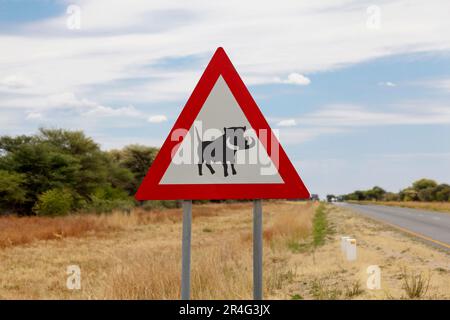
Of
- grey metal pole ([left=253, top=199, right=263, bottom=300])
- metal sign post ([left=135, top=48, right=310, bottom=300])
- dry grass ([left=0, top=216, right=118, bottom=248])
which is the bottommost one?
dry grass ([left=0, top=216, right=118, bottom=248])

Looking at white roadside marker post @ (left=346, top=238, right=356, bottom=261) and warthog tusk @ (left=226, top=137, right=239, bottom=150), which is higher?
warthog tusk @ (left=226, top=137, right=239, bottom=150)

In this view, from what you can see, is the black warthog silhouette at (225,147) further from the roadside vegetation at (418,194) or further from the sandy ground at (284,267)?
the roadside vegetation at (418,194)

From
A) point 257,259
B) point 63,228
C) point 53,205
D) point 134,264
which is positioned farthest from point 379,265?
point 53,205

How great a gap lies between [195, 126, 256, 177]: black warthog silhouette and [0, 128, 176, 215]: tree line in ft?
110

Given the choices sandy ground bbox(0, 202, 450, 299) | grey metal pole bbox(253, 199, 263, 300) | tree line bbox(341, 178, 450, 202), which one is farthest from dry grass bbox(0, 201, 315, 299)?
tree line bbox(341, 178, 450, 202)

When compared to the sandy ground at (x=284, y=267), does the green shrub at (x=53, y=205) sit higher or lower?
higher

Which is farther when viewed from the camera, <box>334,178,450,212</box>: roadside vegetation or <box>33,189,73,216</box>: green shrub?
<box>334,178,450,212</box>: roadside vegetation

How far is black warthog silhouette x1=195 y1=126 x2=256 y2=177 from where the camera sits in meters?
4.11

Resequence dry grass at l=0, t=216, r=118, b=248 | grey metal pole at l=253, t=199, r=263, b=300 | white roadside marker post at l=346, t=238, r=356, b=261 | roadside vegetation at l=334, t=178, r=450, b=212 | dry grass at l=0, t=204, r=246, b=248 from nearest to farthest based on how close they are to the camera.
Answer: grey metal pole at l=253, t=199, r=263, b=300 → white roadside marker post at l=346, t=238, r=356, b=261 → dry grass at l=0, t=216, r=118, b=248 → dry grass at l=0, t=204, r=246, b=248 → roadside vegetation at l=334, t=178, r=450, b=212

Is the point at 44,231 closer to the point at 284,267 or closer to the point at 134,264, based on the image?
the point at 134,264

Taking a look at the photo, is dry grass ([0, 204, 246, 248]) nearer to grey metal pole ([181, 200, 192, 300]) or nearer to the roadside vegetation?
grey metal pole ([181, 200, 192, 300])

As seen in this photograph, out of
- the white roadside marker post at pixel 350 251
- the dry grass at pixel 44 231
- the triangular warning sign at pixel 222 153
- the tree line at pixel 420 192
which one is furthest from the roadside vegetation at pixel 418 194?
the triangular warning sign at pixel 222 153

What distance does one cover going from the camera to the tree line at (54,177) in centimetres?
3806
